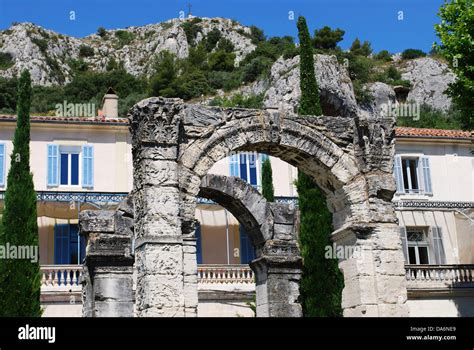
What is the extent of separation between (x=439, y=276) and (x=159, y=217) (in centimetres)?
1740

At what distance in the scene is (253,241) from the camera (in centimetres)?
1698

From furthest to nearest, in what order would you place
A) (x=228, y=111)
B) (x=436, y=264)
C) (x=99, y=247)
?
(x=436, y=264)
(x=99, y=247)
(x=228, y=111)

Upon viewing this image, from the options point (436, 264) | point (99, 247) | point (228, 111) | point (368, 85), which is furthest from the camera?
point (368, 85)

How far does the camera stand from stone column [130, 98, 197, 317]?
40.1ft

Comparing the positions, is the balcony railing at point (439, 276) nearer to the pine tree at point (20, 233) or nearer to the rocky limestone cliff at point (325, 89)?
the pine tree at point (20, 233)

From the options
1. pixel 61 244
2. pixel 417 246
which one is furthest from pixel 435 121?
pixel 61 244

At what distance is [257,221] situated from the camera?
1656 centimetres

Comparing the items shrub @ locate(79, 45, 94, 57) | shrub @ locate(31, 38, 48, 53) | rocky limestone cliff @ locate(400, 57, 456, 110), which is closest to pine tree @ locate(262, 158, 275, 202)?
rocky limestone cliff @ locate(400, 57, 456, 110)

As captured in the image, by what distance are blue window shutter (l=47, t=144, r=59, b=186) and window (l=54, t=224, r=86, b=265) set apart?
1743mm

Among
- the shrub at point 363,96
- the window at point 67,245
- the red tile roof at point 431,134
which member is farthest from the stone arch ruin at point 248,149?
the shrub at point 363,96
